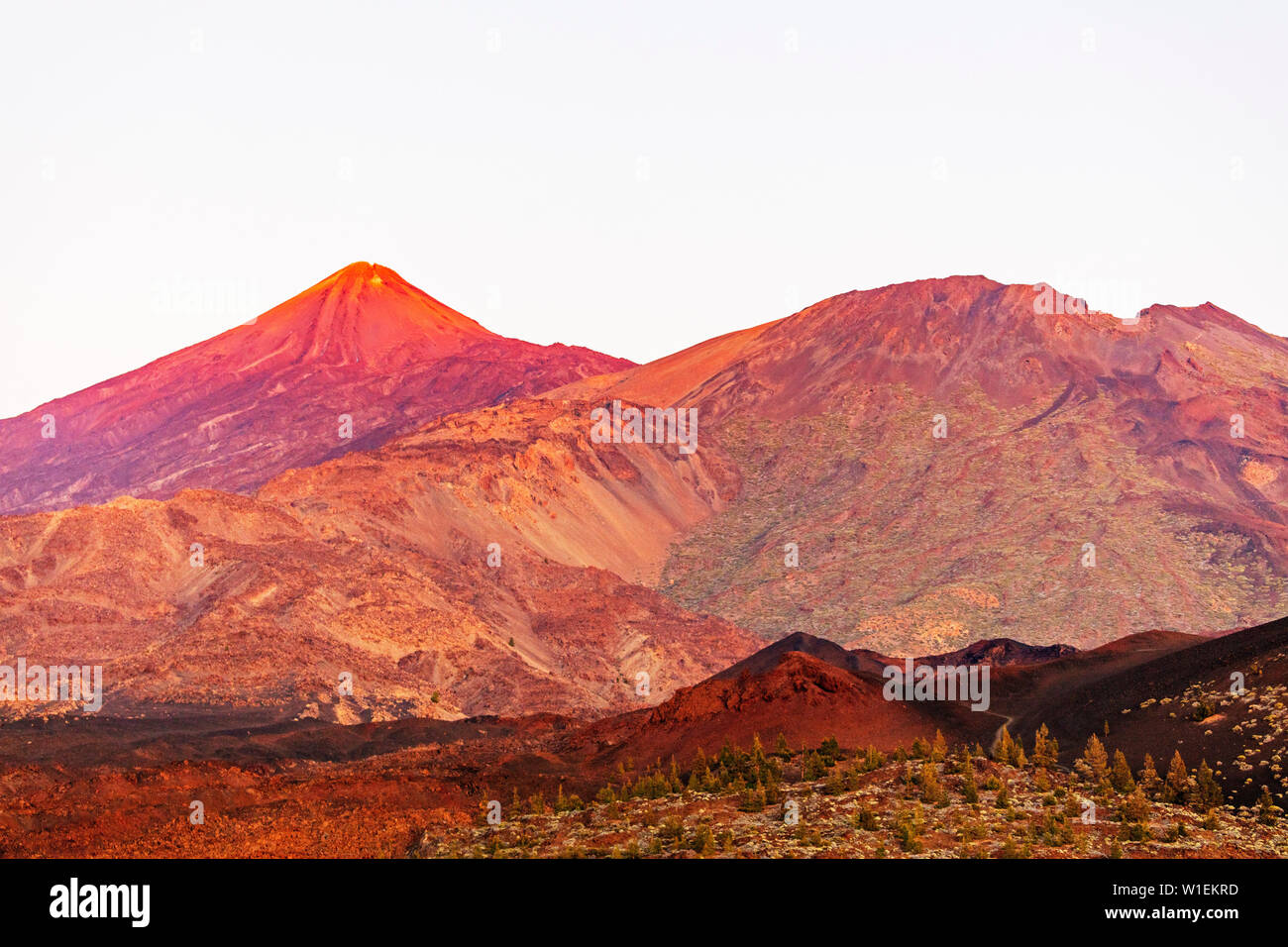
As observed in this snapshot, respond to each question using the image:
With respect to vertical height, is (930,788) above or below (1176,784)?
above

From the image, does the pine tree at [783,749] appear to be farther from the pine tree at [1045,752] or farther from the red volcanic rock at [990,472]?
the red volcanic rock at [990,472]

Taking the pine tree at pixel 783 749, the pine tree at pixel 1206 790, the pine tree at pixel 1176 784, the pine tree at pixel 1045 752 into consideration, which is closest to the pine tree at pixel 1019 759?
the pine tree at pixel 1045 752

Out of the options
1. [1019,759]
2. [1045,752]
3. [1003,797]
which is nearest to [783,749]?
[1045,752]

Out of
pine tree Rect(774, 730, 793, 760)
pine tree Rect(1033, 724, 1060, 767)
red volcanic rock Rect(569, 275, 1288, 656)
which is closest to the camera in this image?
pine tree Rect(1033, 724, 1060, 767)

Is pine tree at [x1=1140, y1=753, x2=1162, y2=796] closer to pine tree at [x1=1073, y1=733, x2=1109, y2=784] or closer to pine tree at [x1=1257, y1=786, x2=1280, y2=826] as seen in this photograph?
pine tree at [x1=1073, y1=733, x2=1109, y2=784]

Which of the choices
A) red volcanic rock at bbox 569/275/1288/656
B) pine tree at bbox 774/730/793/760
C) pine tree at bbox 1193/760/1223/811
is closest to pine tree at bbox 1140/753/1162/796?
pine tree at bbox 1193/760/1223/811

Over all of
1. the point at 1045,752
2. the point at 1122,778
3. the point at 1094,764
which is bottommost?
the point at 1122,778

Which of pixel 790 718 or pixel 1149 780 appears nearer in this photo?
pixel 1149 780

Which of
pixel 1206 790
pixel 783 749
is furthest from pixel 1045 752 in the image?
pixel 1206 790

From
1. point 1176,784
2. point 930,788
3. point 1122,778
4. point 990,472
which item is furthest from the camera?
point 990,472

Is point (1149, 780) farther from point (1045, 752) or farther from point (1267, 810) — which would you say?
point (1045, 752)

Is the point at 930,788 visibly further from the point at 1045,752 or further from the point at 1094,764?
the point at 1045,752

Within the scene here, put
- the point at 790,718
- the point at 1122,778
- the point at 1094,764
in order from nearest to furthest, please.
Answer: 1. the point at 1122,778
2. the point at 1094,764
3. the point at 790,718
